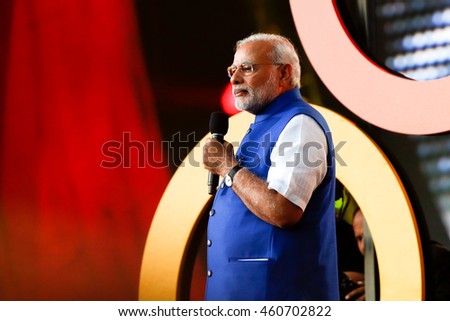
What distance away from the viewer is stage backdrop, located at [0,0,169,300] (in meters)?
3.26

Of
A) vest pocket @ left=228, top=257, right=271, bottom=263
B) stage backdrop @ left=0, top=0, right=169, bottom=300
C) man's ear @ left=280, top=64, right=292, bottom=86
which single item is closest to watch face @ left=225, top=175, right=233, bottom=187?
vest pocket @ left=228, top=257, right=271, bottom=263

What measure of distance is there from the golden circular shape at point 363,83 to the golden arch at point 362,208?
3.9 inches

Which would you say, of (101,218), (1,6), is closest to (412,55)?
(101,218)

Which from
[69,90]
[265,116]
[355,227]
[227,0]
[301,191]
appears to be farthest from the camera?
[69,90]

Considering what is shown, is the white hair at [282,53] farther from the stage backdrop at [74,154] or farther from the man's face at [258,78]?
the stage backdrop at [74,154]

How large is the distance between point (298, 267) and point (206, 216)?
843 millimetres

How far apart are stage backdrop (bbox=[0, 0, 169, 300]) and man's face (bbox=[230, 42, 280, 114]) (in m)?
0.91

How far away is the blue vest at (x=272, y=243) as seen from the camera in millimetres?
2232

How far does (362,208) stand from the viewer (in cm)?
260

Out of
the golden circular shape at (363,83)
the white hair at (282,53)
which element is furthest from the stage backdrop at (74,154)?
the white hair at (282,53)

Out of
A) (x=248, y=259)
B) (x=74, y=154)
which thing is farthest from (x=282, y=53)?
(x=74, y=154)
